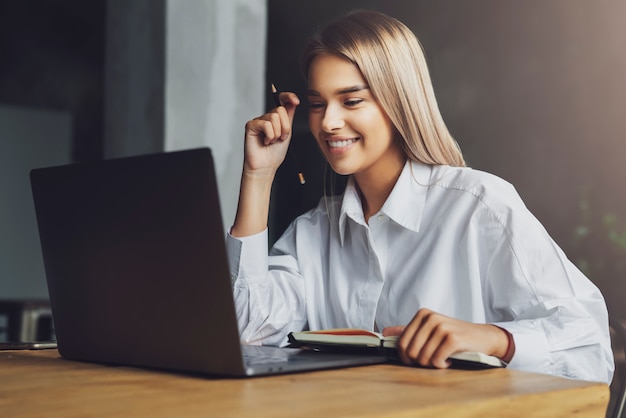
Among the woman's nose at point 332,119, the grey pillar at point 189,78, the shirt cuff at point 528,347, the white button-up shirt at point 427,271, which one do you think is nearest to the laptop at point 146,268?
the shirt cuff at point 528,347

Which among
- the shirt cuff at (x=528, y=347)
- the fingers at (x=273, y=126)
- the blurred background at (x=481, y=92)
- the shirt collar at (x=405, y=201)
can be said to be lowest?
the shirt cuff at (x=528, y=347)

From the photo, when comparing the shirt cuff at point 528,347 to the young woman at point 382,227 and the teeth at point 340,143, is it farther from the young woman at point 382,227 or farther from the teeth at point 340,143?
the teeth at point 340,143

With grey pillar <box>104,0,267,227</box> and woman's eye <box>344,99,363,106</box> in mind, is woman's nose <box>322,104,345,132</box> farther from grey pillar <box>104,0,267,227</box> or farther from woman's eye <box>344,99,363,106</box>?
grey pillar <box>104,0,267,227</box>

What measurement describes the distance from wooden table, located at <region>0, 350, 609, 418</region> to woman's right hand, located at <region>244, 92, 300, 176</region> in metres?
0.71

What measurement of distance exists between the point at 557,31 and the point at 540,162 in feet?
2.14

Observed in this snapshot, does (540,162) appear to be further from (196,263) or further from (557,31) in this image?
(196,263)

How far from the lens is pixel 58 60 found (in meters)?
7.53

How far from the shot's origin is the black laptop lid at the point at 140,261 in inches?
39.2

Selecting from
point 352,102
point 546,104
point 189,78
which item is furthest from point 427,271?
point 546,104

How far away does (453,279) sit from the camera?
64.3 inches

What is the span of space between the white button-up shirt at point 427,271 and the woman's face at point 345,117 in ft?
0.30

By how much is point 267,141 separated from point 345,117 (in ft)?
0.60

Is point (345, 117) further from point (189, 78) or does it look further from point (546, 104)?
point (546, 104)

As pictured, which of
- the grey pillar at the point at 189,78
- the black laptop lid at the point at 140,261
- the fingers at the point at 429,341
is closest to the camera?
the black laptop lid at the point at 140,261
